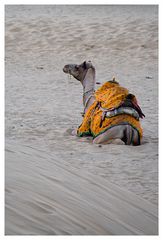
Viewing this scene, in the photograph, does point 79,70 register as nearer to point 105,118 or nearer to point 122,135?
point 105,118

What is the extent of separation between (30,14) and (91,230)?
54.6ft

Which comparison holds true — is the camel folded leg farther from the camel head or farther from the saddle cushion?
the camel head

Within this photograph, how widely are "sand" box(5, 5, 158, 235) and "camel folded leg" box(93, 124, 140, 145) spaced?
11 centimetres

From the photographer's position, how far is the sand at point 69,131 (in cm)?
361

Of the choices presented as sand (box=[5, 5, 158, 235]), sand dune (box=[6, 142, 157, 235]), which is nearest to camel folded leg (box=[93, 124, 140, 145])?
sand (box=[5, 5, 158, 235])

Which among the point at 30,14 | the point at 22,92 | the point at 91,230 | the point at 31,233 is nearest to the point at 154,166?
the point at 91,230

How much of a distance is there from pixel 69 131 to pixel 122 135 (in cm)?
89

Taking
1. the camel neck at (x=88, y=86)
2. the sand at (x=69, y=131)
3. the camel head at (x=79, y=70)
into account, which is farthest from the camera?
the camel head at (x=79, y=70)

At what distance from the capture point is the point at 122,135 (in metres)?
6.79

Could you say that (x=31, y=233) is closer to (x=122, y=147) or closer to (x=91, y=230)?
(x=91, y=230)

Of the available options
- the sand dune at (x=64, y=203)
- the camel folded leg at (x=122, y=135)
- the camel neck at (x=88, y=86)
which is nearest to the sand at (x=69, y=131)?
the sand dune at (x=64, y=203)

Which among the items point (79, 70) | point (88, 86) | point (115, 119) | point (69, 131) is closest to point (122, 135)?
point (115, 119)

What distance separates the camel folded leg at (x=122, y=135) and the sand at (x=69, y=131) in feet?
0.37

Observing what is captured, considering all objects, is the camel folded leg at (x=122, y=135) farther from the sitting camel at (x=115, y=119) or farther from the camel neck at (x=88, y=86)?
the camel neck at (x=88, y=86)
